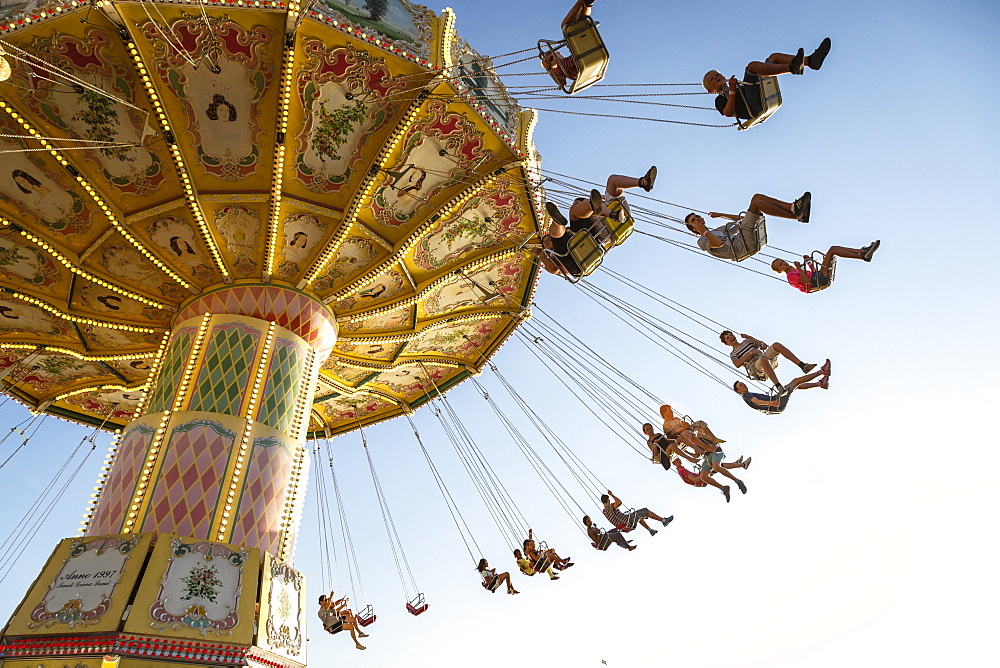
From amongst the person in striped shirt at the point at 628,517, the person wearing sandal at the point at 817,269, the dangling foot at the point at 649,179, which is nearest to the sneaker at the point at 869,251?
the person wearing sandal at the point at 817,269

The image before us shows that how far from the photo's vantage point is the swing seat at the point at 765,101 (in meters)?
6.98

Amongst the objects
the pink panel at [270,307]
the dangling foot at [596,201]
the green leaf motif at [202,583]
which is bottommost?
the green leaf motif at [202,583]

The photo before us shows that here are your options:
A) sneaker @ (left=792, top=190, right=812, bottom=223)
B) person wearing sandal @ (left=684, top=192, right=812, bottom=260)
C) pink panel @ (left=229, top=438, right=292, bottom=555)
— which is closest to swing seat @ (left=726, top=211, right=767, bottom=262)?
person wearing sandal @ (left=684, top=192, right=812, bottom=260)

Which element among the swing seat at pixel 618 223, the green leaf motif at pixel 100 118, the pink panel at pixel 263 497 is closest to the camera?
the green leaf motif at pixel 100 118

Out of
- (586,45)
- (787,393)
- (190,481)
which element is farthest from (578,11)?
(190,481)

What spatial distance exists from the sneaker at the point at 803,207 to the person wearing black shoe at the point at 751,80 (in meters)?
1.00

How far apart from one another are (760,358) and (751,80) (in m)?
3.45

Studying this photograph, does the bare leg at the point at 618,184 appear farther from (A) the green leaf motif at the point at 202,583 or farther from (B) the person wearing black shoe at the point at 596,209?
(A) the green leaf motif at the point at 202,583

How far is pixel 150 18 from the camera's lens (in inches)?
261

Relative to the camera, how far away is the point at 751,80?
6988 millimetres

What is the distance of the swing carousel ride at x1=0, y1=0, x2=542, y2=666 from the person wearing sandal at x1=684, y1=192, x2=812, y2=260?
233 cm

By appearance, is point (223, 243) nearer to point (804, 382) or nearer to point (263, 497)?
point (263, 497)

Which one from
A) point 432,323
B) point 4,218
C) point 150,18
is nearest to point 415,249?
point 432,323

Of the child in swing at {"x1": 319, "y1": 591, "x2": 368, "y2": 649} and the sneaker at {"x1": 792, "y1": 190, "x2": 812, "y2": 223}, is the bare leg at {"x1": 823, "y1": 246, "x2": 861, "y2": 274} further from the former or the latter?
the child in swing at {"x1": 319, "y1": 591, "x2": 368, "y2": 649}
